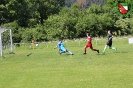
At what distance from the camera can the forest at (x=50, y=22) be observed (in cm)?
6369

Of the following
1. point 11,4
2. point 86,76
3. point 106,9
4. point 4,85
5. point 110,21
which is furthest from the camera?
point 106,9

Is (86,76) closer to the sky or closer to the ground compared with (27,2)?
closer to the ground

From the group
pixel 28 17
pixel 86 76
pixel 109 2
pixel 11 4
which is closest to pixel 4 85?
pixel 86 76

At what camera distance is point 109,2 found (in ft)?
285

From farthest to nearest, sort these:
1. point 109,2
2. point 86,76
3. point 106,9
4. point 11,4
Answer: point 109,2 → point 106,9 → point 11,4 → point 86,76

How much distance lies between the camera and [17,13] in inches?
2657

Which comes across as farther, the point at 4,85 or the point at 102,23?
the point at 102,23

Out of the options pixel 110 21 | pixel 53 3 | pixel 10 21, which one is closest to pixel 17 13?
pixel 10 21

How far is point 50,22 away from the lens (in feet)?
218

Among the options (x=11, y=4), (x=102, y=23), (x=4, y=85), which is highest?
(x=11, y=4)

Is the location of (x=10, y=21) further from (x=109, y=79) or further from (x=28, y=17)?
(x=109, y=79)

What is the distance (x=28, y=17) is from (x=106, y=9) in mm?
21221

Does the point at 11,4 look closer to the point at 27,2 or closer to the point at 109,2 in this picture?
the point at 27,2

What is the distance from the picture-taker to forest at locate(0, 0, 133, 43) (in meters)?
63.7
